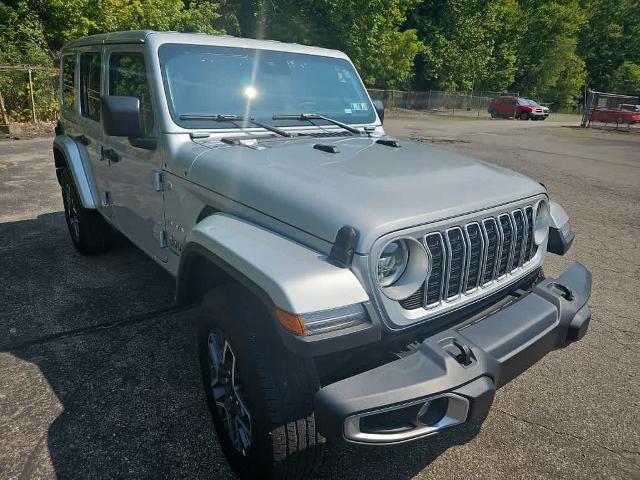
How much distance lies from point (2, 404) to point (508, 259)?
2.94m

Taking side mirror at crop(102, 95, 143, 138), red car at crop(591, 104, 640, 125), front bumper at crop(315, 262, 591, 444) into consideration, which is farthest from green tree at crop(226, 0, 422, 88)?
front bumper at crop(315, 262, 591, 444)

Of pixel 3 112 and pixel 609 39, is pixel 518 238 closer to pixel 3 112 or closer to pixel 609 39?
pixel 3 112

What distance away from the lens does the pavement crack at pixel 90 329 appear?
3269mm

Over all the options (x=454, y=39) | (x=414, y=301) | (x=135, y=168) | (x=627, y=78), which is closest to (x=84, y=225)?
(x=135, y=168)

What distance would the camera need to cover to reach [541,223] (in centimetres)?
262

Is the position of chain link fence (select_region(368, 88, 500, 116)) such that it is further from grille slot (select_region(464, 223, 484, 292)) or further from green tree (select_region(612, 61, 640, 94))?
grille slot (select_region(464, 223, 484, 292))

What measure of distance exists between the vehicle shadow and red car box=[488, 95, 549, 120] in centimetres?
3420

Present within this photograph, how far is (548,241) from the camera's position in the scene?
9.11 ft

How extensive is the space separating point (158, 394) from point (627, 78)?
6499 centimetres

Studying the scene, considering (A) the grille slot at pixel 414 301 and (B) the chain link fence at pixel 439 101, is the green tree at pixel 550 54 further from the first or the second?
(A) the grille slot at pixel 414 301

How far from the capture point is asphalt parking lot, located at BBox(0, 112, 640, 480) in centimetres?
234

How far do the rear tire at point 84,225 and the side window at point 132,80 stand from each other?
57.0 inches

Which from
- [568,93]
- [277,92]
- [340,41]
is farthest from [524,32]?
[277,92]

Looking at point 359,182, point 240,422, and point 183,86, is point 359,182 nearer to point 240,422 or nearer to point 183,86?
point 240,422
